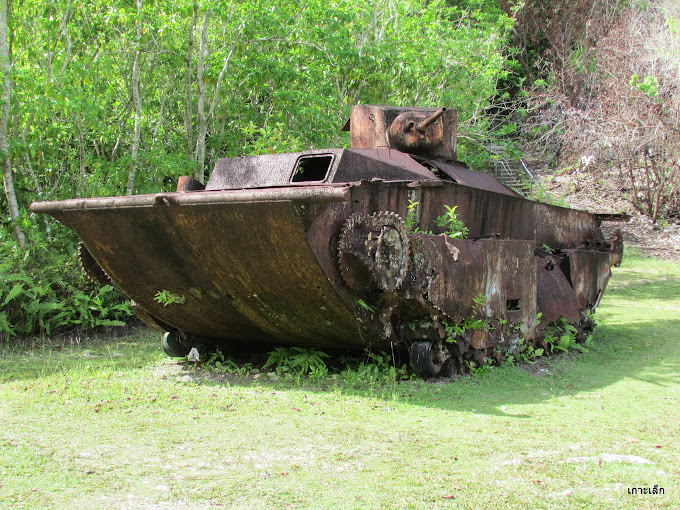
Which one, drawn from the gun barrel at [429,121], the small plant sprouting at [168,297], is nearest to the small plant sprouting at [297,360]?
the small plant sprouting at [168,297]

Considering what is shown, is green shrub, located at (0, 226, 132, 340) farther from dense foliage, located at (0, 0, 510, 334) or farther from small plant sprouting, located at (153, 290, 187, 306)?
small plant sprouting, located at (153, 290, 187, 306)

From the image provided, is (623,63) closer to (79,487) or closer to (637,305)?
(637,305)

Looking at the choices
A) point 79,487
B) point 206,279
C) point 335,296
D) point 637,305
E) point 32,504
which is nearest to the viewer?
point 32,504

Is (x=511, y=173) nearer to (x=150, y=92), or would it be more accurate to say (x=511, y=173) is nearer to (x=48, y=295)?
(x=150, y=92)

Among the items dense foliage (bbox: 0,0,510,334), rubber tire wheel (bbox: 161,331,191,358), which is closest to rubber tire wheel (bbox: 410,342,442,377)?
rubber tire wheel (bbox: 161,331,191,358)

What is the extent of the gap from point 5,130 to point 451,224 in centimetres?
528

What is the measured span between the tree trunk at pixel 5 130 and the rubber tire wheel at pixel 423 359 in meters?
5.06

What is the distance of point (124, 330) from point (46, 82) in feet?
9.72

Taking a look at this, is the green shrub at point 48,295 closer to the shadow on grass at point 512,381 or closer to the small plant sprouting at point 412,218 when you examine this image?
the shadow on grass at point 512,381

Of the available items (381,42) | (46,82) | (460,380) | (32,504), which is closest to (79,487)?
(32,504)

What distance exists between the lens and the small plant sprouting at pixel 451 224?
597 centimetres

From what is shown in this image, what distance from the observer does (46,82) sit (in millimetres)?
8016

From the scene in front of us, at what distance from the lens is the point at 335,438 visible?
4.32 meters

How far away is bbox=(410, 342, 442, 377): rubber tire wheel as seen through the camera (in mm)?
5711
